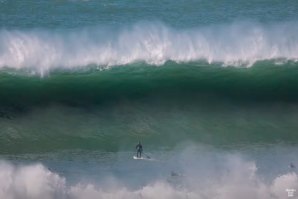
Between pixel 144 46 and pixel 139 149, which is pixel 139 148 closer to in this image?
pixel 139 149

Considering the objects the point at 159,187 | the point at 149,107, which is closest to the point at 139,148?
the point at 159,187

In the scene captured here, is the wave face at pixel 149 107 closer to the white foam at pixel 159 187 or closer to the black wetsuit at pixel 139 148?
the black wetsuit at pixel 139 148

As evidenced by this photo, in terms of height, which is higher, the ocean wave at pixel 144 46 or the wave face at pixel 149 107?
the ocean wave at pixel 144 46

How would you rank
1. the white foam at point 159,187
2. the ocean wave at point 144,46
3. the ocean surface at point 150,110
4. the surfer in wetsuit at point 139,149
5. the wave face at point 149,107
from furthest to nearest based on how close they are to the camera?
1. the ocean wave at point 144,46
2. the wave face at point 149,107
3. the surfer in wetsuit at point 139,149
4. the ocean surface at point 150,110
5. the white foam at point 159,187

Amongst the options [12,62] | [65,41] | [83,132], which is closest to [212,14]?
[65,41]

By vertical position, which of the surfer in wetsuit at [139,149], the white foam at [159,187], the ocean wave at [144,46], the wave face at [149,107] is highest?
the ocean wave at [144,46]

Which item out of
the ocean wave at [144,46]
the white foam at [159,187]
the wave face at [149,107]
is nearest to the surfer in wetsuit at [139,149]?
the wave face at [149,107]
